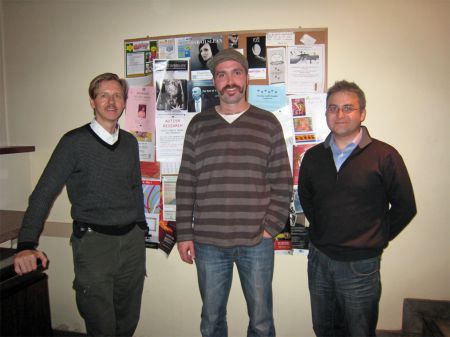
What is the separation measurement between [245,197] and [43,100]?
5.71 ft

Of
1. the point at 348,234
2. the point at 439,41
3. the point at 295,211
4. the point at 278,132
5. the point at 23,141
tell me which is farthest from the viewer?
the point at 23,141

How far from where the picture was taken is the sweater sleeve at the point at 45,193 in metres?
1.23

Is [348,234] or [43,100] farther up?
[43,100]

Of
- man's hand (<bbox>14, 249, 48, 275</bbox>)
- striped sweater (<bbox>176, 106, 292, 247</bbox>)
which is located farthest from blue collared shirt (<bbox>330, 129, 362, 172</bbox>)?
man's hand (<bbox>14, 249, 48, 275</bbox>)

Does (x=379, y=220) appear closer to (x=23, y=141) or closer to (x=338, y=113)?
(x=338, y=113)

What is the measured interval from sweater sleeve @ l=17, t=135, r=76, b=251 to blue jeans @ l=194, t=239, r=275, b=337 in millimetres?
734

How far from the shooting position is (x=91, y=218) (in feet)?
4.47

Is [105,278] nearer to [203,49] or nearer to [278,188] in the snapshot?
[278,188]

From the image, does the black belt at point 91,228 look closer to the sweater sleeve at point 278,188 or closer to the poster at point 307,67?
the sweater sleeve at point 278,188

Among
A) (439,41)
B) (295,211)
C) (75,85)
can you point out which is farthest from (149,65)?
(439,41)

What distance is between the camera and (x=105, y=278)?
138 cm

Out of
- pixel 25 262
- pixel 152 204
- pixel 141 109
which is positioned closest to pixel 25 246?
pixel 25 262

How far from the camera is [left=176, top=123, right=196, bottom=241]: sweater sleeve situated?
1458 millimetres

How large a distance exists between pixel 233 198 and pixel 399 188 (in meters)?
0.79
